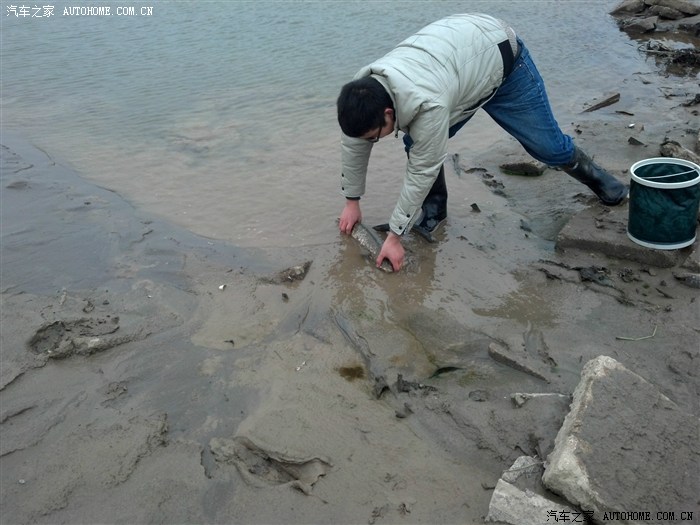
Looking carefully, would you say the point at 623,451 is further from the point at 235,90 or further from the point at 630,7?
the point at 630,7

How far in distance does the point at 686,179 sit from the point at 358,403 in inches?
116

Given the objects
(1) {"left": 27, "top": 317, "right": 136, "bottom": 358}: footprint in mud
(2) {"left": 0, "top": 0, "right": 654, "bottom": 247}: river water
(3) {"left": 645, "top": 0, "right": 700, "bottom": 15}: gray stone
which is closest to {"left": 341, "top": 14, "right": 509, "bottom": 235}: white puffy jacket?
(2) {"left": 0, "top": 0, "right": 654, "bottom": 247}: river water

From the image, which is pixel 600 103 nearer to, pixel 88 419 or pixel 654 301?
pixel 654 301

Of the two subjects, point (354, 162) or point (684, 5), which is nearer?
point (354, 162)

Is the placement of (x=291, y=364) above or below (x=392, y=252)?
below

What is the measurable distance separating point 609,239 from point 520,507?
2577mm

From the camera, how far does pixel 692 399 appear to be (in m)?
2.92

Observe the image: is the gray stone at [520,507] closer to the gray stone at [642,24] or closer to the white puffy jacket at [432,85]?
the white puffy jacket at [432,85]

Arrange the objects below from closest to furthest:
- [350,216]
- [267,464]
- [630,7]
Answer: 1. [267,464]
2. [350,216]
3. [630,7]

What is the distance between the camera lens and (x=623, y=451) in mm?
2344

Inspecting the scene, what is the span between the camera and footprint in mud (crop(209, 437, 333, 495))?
2609 mm

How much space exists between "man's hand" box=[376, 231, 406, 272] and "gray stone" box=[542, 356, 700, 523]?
5.52ft

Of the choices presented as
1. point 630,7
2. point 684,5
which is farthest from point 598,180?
point 630,7

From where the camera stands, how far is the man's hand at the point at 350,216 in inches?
175
